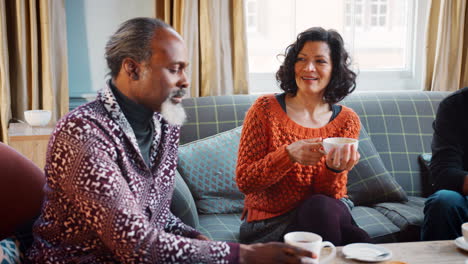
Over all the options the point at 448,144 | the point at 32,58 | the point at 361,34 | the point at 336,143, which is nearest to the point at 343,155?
the point at 336,143

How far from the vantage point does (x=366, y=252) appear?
137 cm

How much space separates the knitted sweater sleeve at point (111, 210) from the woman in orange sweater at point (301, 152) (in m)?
0.62

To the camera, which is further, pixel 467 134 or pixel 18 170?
pixel 467 134

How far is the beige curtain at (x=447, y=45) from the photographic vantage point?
311 centimetres

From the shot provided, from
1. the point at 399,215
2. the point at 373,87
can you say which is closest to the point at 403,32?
the point at 373,87

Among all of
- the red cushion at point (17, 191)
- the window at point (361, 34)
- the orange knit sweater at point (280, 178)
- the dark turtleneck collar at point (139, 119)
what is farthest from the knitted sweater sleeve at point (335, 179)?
the window at point (361, 34)

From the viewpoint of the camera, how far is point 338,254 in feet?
4.53

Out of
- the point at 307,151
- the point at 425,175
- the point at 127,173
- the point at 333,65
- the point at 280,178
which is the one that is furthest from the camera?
the point at 425,175

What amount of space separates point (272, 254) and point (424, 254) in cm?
54

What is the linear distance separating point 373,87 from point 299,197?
173 cm

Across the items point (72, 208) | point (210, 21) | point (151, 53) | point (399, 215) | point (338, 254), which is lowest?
point (399, 215)

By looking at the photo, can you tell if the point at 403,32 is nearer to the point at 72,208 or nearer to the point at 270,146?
the point at 270,146

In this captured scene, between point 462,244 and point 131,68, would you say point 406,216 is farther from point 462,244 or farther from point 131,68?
point 131,68

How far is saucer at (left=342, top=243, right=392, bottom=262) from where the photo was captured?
1.33 meters
